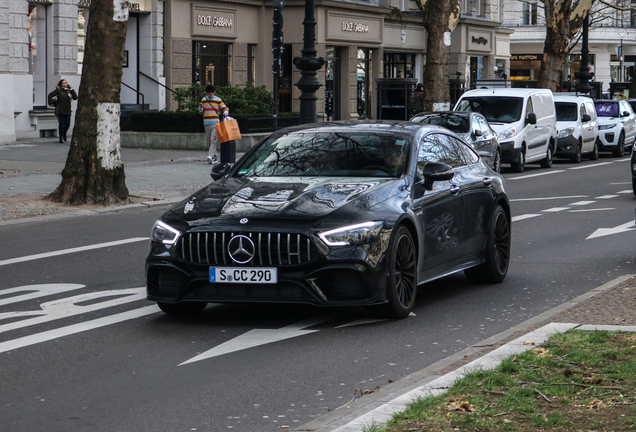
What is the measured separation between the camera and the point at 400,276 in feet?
27.2

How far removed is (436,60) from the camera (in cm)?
3195

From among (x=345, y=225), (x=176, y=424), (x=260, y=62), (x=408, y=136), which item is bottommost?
→ (x=176, y=424)

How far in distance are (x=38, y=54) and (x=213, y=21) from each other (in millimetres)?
8193

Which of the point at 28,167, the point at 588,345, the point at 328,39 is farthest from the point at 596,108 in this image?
the point at 588,345

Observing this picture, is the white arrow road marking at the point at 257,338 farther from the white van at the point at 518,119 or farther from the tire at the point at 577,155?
the tire at the point at 577,155

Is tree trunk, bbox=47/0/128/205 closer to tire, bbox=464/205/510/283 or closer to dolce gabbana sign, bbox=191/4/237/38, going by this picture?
tire, bbox=464/205/510/283

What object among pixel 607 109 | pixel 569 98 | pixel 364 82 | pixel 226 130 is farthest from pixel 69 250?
pixel 364 82

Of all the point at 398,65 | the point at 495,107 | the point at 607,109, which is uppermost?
the point at 398,65

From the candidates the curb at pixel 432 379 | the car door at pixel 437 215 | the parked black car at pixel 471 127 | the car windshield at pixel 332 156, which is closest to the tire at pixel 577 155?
the parked black car at pixel 471 127

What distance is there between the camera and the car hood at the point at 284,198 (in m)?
7.95

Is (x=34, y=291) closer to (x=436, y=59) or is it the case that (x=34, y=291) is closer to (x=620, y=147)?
(x=436, y=59)

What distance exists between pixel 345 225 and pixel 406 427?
117 inches

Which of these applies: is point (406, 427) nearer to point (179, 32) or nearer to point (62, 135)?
point (62, 135)

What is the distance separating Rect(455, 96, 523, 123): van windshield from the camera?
26.6 m
